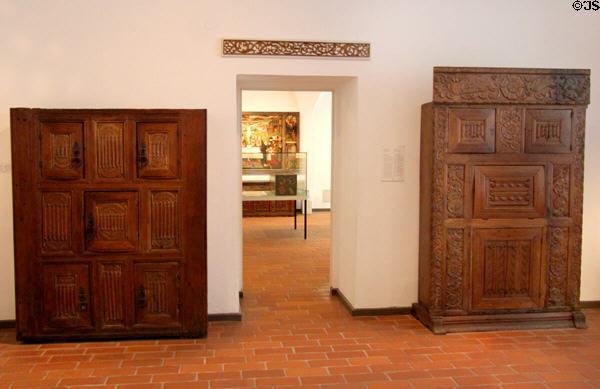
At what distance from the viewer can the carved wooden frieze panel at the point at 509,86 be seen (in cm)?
500

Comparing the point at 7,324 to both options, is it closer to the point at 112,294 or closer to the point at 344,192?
the point at 112,294

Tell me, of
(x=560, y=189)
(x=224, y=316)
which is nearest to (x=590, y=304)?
(x=560, y=189)

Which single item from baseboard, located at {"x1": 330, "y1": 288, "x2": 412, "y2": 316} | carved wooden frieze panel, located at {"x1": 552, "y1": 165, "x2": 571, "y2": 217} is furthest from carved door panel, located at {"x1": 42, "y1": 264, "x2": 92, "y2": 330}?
carved wooden frieze panel, located at {"x1": 552, "y1": 165, "x2": 571, "y2": 217}

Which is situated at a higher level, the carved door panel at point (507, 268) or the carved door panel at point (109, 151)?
the carved door panel at point (109, 151)

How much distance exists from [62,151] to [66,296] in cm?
132

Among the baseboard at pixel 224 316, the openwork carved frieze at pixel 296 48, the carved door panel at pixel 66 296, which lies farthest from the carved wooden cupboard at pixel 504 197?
the carved door panel at pixel 66 296

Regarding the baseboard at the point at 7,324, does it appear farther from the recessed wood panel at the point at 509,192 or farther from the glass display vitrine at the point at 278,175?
the glass display vitrine at the point at 278,175

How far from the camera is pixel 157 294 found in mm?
4961

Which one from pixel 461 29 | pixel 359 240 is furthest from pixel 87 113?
pixel 461 29

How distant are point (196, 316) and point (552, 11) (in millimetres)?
4848

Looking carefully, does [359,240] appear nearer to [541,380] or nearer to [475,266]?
[475,266]

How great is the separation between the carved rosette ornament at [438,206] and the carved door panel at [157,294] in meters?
2.45

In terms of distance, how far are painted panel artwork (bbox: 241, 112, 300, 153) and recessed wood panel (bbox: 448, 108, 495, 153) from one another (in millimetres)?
11127

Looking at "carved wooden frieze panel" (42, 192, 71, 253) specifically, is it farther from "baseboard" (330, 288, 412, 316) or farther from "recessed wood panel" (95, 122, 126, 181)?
"baseboard" (330, 288, 412, 316)
